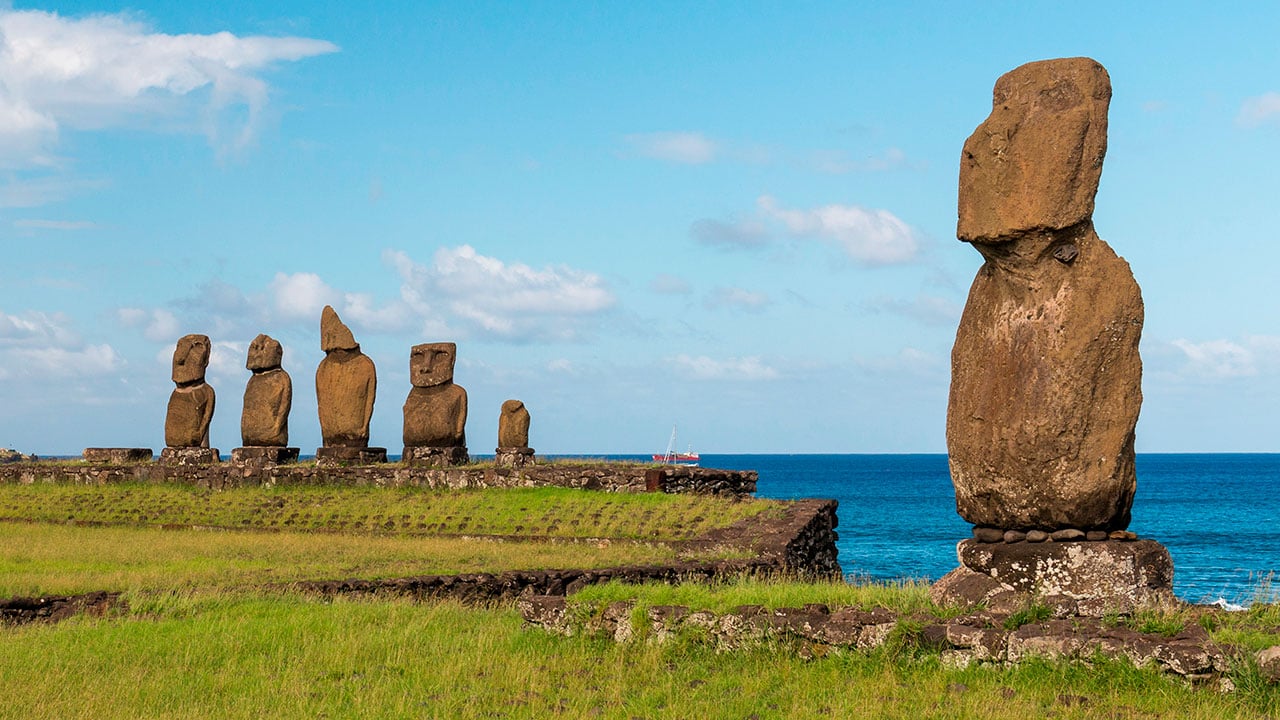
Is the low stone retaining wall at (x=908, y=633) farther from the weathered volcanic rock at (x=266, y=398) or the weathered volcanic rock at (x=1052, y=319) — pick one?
the weathered volcanic rock at (x=266, y=398)

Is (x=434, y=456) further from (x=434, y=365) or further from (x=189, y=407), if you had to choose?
(x=189, y=407)

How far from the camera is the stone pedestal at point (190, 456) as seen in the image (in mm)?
34875

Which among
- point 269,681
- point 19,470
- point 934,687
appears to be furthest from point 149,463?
point 934,687

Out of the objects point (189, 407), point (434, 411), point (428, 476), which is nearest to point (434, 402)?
point (434, 411)

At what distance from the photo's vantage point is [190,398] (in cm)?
3562

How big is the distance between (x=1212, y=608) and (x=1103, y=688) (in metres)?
2.21

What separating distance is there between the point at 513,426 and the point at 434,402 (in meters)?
2.23

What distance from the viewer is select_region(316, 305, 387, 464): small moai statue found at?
3356cm

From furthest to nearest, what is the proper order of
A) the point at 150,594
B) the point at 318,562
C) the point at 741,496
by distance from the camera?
the point at 741,496
the point at 318,562
the point at 150,594

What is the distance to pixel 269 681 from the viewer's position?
1012cm

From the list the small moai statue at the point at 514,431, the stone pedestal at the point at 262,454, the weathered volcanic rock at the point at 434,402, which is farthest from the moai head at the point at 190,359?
the small moai statue at the point at 514,431

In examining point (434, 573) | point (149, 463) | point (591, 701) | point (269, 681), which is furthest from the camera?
point (149, 463)

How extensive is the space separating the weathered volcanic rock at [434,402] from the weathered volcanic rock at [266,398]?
3.47m

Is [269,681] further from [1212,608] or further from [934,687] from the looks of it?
[1212,608]
